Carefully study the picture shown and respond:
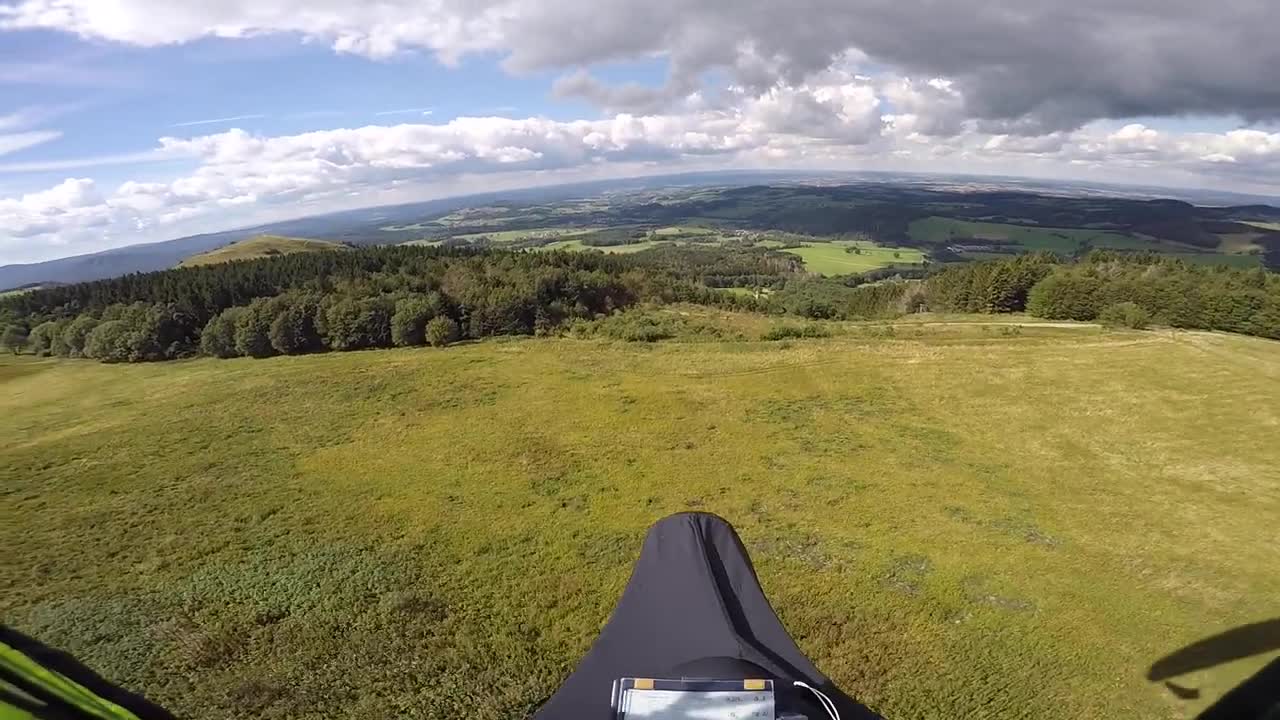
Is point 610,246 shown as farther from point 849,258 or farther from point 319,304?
point 319,304

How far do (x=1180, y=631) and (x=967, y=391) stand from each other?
55.7 feet

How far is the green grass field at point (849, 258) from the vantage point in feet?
471

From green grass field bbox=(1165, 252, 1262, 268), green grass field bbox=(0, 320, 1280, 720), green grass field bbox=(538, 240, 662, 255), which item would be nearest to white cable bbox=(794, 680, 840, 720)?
green grass field bbox=(0, 320, 1280, 720)

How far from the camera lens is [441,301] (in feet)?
173

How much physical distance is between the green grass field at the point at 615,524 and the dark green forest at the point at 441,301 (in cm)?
1642

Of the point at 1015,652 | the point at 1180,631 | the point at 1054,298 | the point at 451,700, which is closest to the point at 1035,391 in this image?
the point at 1180,631

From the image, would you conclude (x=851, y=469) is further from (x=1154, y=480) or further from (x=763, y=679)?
(x=763, y=679)

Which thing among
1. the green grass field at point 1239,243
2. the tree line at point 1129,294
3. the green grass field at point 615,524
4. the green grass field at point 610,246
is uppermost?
the green grass field at point 610,246

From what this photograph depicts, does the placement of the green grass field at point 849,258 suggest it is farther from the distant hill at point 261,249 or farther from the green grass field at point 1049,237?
the distant hill at point 261,249

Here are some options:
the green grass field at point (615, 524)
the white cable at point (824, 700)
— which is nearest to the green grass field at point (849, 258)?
the green grass field at point (615, 524)

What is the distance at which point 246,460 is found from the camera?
754 inches

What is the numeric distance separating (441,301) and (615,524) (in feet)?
140

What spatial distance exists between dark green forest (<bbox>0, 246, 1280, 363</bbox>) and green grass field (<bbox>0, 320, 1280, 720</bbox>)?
53.9 feet

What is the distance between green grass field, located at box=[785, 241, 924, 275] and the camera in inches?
5650
